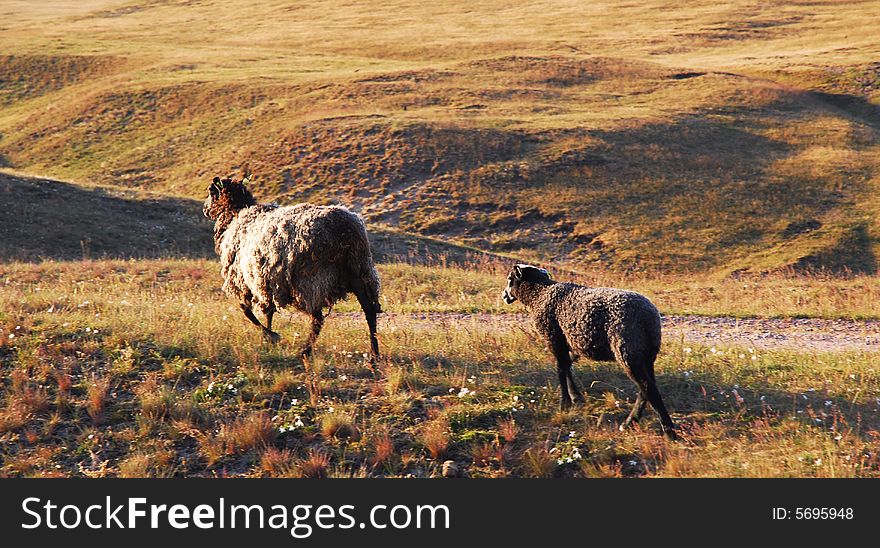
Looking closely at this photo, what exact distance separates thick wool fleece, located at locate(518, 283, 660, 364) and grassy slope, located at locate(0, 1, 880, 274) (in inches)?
934

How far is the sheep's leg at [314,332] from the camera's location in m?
10.9

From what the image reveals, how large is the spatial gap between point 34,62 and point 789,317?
226ft

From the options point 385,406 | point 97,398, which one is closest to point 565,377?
point 385,406

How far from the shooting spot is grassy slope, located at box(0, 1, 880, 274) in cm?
3591

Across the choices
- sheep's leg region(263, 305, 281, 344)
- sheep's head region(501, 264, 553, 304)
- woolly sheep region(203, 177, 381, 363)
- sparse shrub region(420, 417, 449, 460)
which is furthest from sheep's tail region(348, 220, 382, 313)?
sparse shrub region(420, 417, 449, 460)

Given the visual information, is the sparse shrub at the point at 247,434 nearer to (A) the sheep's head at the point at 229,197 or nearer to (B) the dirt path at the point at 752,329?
(A) the sheep's head at the point at 229,197

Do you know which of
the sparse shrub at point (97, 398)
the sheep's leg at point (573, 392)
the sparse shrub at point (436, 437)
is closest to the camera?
the sparse shrub at point (436, 437)

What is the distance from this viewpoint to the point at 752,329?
16.1m

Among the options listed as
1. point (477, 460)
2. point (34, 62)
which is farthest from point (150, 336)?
point (34, 62)

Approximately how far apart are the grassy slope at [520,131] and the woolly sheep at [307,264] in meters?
23.1

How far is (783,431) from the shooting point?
877 cm

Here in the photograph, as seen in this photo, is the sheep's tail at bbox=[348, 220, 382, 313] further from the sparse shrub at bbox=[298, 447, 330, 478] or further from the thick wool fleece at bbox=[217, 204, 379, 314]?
the sparse shrub at bbox=[298, 447, 330, 478]

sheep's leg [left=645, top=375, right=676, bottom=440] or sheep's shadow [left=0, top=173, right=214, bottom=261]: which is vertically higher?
sheep's leg [left=645, top=375, right=676, bottom=440]

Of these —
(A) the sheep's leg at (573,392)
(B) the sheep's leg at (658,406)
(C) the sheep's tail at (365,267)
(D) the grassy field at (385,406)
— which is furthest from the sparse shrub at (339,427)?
(B) the sheep's leg at (658,406)
